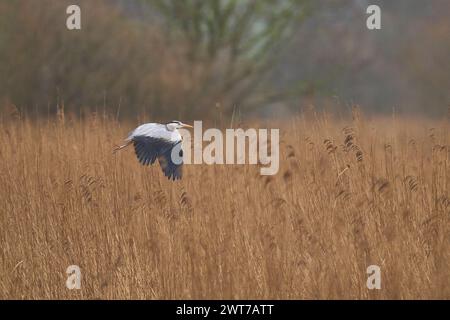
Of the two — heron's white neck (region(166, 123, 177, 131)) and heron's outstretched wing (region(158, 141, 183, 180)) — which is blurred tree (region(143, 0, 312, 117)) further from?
heron's outstretched wing (region(158, 141, 183, 180))

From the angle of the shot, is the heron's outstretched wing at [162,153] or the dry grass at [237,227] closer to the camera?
the dry grass at [237,227]

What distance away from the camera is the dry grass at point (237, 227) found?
349 centimetres

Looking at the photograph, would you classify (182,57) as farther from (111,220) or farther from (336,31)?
(111,220)

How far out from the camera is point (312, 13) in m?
14.5

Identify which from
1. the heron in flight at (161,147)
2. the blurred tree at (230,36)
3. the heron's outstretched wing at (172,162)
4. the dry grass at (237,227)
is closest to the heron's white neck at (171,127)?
the heron in flight at (161,147)

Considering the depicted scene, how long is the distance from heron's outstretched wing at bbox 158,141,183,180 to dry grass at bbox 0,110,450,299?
0.12 metres

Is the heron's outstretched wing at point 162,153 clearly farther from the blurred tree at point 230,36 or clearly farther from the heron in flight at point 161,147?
the blurred tree at point 230,36

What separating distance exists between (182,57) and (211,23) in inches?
43.8

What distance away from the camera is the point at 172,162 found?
4.31 m

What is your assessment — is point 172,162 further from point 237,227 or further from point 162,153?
point 237,227

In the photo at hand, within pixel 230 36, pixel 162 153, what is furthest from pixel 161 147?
pixel 230 36

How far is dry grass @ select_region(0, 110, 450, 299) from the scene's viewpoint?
3.49 m

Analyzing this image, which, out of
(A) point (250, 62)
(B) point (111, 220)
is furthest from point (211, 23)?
(B) point (111, 220)

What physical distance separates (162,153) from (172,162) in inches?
3.1
